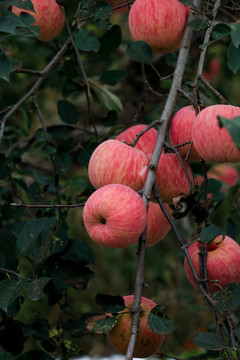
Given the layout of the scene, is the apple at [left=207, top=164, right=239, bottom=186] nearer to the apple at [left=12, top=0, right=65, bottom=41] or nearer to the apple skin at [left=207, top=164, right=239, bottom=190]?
the apple skin at [left=207, top=164, right=239, bottom=190]

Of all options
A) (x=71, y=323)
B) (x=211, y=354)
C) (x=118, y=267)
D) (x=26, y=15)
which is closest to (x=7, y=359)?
(x=71, y=323)

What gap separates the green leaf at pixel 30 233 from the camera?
88 centimetres

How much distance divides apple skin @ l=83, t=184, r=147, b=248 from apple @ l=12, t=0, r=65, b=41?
51 centimetres

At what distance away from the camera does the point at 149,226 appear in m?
1.01

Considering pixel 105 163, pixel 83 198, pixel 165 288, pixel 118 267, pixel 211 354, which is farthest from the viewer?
pixel 118 267

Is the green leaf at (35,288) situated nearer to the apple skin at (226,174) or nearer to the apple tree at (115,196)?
the apple tree at (115,196)

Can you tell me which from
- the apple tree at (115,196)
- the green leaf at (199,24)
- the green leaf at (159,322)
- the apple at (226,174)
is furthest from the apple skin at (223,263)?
the apple at (226,174)

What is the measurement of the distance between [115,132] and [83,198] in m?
0.38

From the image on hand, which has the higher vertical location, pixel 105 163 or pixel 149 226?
pixel 105 163

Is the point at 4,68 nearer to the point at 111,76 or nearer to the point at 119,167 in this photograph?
the point at 119,167

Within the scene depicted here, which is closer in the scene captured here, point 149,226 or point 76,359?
point 149,226

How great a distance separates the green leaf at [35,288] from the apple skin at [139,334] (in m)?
0.14

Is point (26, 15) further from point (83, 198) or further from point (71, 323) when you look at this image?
point (71, 323)

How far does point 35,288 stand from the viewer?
80 cm
